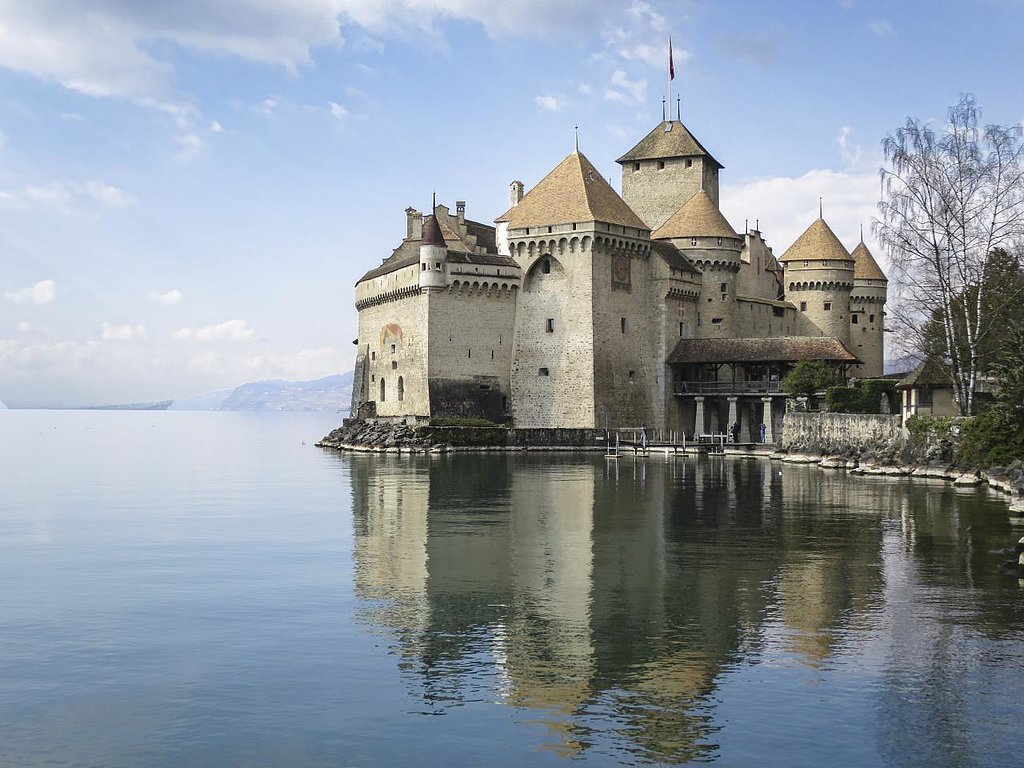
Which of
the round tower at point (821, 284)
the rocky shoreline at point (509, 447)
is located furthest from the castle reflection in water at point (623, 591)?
the round tower at point (821, 284)

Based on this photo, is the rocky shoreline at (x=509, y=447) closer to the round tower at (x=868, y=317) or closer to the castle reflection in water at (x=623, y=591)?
the castle reflection in water at (x=623, y=591)

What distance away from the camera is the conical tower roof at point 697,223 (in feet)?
188

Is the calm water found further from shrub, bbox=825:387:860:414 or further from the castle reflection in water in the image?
shrub, bbox=825:387:860:414

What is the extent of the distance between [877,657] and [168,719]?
7.18 m

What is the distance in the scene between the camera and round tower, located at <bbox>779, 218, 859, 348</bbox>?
6209 cm

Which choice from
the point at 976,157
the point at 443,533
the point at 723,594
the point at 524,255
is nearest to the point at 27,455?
the point at 524,255

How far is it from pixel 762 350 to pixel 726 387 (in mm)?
2397

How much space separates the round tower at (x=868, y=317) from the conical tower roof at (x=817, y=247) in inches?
76.9

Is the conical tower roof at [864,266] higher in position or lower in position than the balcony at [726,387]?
higher

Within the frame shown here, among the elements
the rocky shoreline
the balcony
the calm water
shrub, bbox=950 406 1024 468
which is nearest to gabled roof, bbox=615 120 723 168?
the balcony

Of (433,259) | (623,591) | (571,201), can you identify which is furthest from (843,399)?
(623,591)

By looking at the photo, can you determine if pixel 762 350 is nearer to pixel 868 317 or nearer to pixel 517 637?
pixel 868 317

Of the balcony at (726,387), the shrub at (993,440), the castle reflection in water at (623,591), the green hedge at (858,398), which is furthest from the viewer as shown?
the balcony at (726,387)

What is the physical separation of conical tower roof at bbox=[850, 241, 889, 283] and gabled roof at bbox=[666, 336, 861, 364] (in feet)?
41.6
